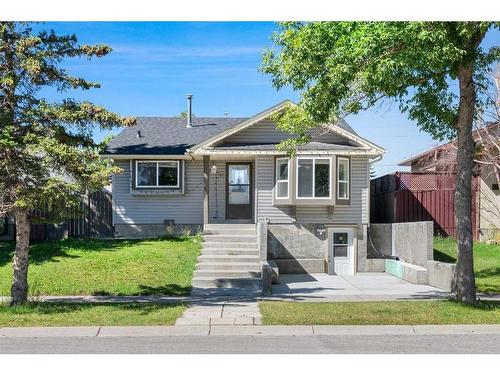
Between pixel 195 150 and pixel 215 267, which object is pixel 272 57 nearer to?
pixel 215 267

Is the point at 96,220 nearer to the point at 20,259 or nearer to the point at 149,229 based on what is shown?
the point at 149,229

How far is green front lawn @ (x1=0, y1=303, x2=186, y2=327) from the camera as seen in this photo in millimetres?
10914

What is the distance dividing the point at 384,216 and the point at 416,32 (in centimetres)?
1583

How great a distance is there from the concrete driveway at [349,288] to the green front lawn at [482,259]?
130 centimetres

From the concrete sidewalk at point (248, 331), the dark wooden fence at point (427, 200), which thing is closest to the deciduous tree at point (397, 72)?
the concrete sidewalk at point (248, 331)

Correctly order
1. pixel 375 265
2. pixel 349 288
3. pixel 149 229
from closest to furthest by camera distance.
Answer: pixel 349 288 < pixel 375 265 < pixel 149 229

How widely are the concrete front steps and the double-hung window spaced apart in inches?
87.7

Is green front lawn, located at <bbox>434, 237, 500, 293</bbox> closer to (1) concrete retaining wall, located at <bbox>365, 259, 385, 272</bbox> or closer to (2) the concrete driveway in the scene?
(2) the concrete driveway

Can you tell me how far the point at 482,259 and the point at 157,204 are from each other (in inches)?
462

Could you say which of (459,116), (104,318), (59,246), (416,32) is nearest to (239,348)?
(104,318)

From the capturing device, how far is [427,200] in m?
24.2

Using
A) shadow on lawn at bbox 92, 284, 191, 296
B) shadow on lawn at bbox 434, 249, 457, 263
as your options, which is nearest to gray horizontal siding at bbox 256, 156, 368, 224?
shadow on lawn at bbox 434, 249, 457, 263

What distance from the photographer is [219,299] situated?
14.2m

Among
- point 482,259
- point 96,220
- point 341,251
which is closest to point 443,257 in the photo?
point 482,259
